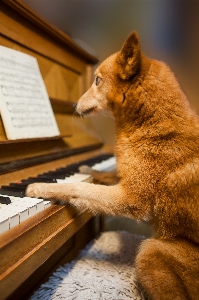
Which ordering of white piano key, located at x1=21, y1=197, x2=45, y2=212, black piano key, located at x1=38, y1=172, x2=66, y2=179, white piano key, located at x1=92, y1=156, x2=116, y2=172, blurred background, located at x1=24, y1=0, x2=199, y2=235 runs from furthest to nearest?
blurred background, located at x1=24, y1=0, x2=199, y2=235 < white piano key, located at x1=92, y1=156, x2=116, y2=172 < black piano key, located at x1=38, y1=172, x2=66, y2=179 < white piano key, located at x1=21, y1=197, x2=45, y2=212

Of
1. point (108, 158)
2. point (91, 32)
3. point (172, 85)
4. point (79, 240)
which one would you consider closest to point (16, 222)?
point (172, 85)

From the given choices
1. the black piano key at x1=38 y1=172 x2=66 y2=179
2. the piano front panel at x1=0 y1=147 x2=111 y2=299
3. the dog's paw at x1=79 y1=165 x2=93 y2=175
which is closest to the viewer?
the piano front panel at x1=0 y1=147 x2=111 y2=299

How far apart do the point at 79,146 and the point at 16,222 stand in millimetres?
1160

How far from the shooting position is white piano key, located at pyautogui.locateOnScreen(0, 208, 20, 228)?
2.44ft

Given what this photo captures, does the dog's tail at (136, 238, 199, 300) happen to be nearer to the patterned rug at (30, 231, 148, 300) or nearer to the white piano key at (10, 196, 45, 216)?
the patterned rug at (30, 231, 148, 300)

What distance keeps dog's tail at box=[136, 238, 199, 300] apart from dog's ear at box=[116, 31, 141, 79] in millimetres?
724

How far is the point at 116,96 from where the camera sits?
4.09ft

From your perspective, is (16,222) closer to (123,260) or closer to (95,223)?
(123,260)

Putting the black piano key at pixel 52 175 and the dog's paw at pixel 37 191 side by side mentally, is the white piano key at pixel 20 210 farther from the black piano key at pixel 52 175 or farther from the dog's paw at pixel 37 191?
the black piano key at pixel 52 175

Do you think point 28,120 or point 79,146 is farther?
point 79,146

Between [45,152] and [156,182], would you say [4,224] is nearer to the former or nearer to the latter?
[156,182]

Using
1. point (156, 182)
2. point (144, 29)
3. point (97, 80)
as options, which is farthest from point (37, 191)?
point (144, 29)

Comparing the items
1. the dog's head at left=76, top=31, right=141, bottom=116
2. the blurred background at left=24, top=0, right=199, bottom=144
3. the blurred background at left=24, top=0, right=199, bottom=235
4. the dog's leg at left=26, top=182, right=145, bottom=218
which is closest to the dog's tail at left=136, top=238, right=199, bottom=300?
the dog's leg at left=26, top=182, right=145, bottom=218

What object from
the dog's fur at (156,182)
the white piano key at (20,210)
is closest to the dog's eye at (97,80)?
the dog's fur at (156,182)
